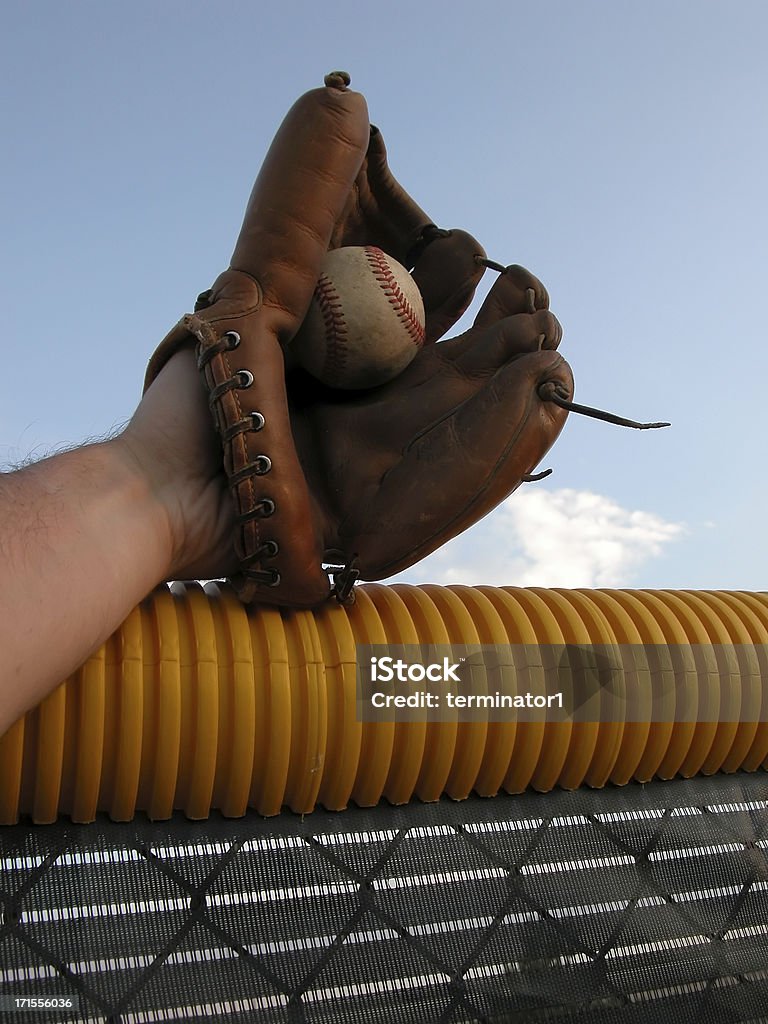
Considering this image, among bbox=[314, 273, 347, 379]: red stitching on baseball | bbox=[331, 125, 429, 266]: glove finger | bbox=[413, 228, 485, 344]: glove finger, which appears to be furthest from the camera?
bbox=[413, 228, 485, 344]: glove finger

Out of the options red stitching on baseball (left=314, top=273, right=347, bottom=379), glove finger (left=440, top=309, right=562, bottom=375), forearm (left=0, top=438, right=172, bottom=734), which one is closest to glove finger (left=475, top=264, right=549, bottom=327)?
glove finger (left=440, top=309, right=562, bottom=375)

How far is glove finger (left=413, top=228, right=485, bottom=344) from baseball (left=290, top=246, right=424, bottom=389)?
0.26 m

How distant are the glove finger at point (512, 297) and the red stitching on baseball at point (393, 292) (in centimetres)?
21

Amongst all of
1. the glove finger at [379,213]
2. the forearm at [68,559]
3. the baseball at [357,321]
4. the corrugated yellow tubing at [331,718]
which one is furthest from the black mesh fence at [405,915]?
the glove finger at [379,213]

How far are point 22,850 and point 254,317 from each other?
34.6 inches

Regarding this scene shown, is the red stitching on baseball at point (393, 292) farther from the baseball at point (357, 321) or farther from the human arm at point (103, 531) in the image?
the human arm at point (103, 531)

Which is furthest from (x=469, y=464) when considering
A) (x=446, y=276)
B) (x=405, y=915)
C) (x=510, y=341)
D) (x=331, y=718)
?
(x=405, y=915)

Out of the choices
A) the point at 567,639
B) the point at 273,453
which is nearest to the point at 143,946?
the point at 273,453

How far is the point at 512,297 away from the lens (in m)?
1.87

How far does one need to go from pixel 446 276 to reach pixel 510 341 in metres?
0.33

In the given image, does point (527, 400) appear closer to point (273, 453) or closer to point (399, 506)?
point (399, 506)

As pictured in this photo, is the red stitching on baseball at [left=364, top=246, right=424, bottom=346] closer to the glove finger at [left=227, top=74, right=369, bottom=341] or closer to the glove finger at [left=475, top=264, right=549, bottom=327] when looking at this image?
the glove finger at [left=227, top=74, right=369, bottom=341]

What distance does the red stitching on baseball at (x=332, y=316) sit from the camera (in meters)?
1.62

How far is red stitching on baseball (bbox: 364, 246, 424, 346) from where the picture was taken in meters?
1.65
